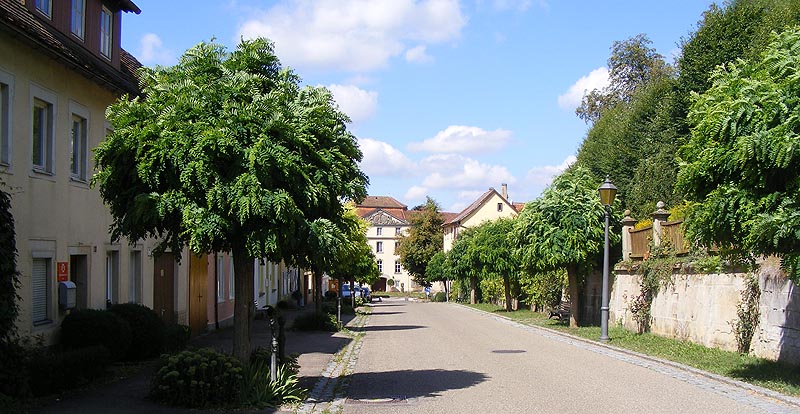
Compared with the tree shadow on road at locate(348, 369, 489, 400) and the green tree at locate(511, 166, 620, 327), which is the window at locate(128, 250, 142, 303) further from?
the green tree at locate(511, 166, 620, 327)

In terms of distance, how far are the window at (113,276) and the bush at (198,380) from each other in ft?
24.1

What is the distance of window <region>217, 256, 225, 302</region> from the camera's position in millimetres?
27719

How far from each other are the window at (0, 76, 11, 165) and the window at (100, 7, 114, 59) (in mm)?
5353

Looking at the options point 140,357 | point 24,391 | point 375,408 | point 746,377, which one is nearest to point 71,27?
point 140,357

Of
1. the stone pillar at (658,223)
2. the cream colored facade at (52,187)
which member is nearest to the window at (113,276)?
the cream colored facade at (52,187)

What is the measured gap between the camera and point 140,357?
15.7 metres

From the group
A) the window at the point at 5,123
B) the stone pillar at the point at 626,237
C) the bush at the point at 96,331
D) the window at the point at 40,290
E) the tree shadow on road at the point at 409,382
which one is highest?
the window at the point at 5,123

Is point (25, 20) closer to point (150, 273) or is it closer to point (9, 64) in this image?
point (9, 64)

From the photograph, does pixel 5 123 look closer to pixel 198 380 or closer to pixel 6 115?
pixel 6 115

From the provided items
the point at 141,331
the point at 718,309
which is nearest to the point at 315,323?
the point at 141,331

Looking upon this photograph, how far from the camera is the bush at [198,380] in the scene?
1031 centimetres

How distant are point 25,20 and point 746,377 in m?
13.3

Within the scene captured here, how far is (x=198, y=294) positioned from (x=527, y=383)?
13430 millimetres

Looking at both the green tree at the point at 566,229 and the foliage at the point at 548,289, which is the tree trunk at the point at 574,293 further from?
the foliage at the point at 548,289
